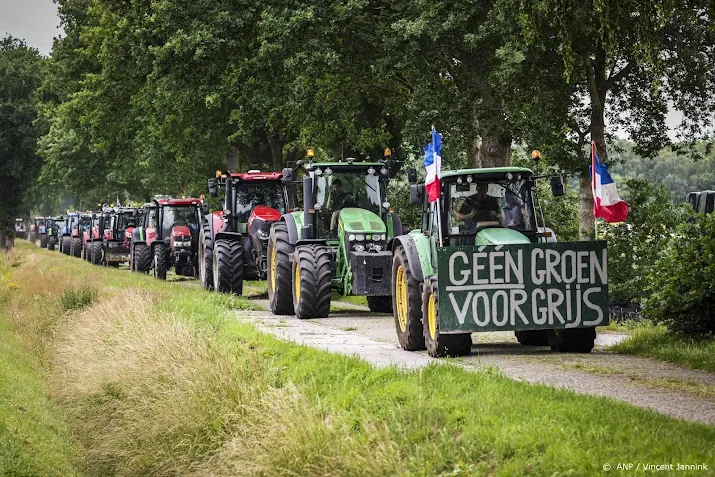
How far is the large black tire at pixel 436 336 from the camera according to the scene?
48.2 feet

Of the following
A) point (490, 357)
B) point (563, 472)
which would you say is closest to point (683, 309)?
point (490, 357)

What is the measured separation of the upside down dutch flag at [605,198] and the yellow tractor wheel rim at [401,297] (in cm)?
259

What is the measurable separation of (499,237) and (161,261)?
23.8 m

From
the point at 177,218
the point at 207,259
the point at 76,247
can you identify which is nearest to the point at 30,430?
the point at 207,259

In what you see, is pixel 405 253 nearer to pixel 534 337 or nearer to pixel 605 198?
pixel 534 337

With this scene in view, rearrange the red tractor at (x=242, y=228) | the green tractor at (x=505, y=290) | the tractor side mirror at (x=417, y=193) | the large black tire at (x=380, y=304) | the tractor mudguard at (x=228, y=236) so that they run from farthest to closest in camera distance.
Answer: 1. the tractor mudguard at (x=228, y=236)
2. the red tractor at (x=242, y=228)
3. the large black tire at (x=380, y=304)
4. the tractor side mirror at (x=417, y=193)
5. the green tractor at (x=505, y=290)

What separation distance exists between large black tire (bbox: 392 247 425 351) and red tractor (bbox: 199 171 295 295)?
10599 mm

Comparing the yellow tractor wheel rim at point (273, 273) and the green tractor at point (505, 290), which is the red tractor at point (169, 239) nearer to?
the yellow tractor wheel rim at point (273, 273)

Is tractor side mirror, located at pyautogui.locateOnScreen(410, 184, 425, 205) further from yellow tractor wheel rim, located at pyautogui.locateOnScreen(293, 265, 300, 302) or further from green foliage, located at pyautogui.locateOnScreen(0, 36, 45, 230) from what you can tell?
green foliage, located at pyautogui.locateOnScreen(0, 36, 45, 230)

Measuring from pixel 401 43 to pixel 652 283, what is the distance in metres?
12.5

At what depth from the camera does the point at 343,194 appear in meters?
23.1

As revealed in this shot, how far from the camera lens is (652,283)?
16062 millimetres

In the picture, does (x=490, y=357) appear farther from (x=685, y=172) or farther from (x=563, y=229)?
(x=685, y=172)

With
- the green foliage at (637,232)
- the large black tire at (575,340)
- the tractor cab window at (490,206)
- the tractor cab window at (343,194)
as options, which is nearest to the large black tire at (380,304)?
the tractor cab window at (343,194)
